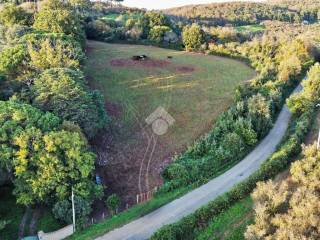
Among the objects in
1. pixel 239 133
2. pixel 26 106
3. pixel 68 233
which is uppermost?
pixel 26 106

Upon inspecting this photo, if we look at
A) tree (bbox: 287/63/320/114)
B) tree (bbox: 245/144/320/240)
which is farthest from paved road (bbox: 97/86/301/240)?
tree (bbox: 287/63/320/114)

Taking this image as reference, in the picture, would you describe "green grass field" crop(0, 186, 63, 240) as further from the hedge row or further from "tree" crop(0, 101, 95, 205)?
the hedge row

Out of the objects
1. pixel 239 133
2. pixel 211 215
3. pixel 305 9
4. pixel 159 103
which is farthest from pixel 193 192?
pixel 305 9

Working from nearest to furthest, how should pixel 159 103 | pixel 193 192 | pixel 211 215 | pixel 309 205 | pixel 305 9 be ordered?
pixel 309 205 < pixel 211 215 < pixel 193 192 < pixel 159 103 < pixel 305 9

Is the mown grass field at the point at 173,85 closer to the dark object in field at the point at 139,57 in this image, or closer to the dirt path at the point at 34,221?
the dark object in field at the point at 139,57

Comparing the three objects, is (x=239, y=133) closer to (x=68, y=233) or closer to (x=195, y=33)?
(x=68, y=233)
